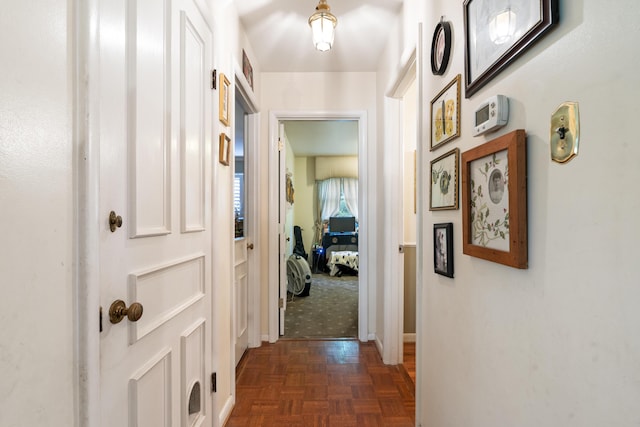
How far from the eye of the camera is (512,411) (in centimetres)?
84

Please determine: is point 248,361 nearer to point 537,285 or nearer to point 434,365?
point 434,365

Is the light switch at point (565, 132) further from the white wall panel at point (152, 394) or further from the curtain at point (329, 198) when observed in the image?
the curtain at point (329, 198)

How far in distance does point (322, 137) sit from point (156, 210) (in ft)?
15.2

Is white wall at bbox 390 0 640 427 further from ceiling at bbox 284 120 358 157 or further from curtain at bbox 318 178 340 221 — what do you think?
curtain at bbox 318 178 340 221

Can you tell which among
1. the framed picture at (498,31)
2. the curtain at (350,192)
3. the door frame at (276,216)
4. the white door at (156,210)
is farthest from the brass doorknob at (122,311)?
the curtain at (350,192)

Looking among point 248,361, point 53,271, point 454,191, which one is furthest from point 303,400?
point 53,271

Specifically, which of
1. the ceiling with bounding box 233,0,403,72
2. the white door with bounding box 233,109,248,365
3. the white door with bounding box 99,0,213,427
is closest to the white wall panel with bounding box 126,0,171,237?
the white door with bounding box 99,0,213,427

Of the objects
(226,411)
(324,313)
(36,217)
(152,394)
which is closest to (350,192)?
(324,313)

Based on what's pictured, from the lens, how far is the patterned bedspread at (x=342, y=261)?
567cm

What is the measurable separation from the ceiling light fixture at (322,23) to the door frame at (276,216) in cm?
102

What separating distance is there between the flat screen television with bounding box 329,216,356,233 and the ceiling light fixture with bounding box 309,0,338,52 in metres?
5.00

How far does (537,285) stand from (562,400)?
0.24m

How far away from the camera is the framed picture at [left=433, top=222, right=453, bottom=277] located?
1227mm

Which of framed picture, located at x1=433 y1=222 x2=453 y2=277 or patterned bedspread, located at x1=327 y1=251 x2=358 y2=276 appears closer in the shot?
framed picture, located at x1=433 y1=222 x2=453 y2=277
